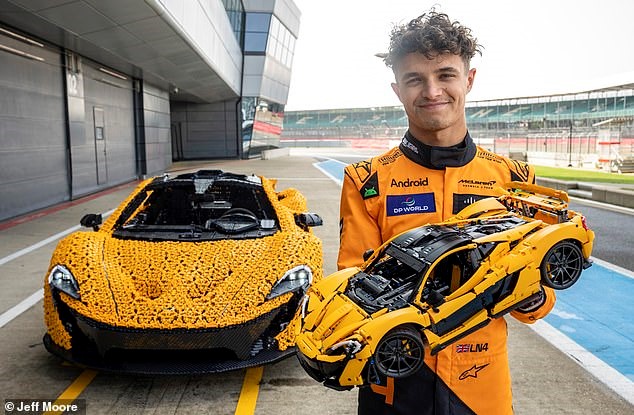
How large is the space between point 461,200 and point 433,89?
0.45m

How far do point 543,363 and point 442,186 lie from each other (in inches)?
126

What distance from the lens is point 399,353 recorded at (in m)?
1.56

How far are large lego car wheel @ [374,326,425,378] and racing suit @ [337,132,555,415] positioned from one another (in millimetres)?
409

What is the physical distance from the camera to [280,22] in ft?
140

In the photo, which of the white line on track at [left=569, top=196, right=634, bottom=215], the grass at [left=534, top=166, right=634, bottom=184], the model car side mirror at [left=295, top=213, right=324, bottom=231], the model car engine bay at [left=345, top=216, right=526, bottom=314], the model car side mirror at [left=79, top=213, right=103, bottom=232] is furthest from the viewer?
the grass at [left=534, top=166, right=634, bottom=184]

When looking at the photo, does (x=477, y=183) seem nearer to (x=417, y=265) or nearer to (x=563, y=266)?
(x=563, y=266)

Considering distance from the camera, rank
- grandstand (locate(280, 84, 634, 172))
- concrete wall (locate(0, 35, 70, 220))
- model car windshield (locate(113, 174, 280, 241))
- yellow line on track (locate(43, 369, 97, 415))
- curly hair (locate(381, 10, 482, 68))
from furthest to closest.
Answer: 1. grandstand (locate(280, 84, 634, 172))
2. concrete wall (locate(0, 35, 70, 220))
3. model car windshield (locate(113, 174, 280, 241))
4. yellow line on track (locate(43, 369, 97, 415))
5. curly hair (locate(381, 10, 482, 68))

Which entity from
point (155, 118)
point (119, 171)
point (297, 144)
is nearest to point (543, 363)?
point (119, 171)

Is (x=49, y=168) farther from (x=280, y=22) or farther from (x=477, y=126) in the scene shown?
(x=477, y=126)

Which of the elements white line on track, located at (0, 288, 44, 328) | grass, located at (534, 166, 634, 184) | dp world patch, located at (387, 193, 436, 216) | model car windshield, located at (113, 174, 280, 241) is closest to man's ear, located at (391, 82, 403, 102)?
dp world patch, located at (387, 193, 436, 216)

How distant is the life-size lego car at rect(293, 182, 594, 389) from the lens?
4.97 feet

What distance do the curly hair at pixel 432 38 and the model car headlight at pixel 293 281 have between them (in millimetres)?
2404

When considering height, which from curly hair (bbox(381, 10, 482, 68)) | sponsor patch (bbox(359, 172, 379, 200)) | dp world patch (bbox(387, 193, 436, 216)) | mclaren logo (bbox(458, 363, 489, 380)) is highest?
curly hair (bbox(381, 10, 482, 68))

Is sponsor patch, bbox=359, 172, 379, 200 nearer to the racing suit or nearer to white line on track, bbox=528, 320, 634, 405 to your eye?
the racing suit
